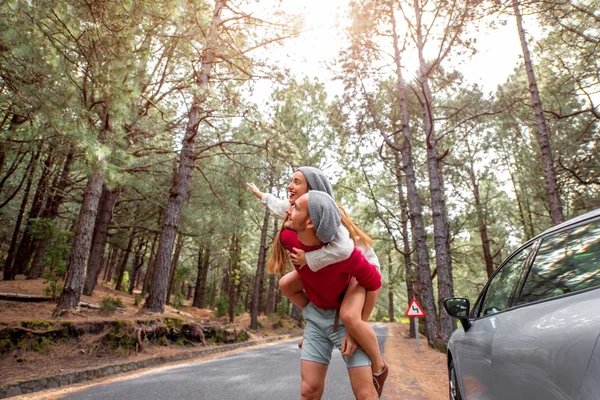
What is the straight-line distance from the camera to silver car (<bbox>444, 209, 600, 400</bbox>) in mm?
1271

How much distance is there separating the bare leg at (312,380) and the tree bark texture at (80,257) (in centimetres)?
810

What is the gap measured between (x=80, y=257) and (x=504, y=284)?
30.5 ft

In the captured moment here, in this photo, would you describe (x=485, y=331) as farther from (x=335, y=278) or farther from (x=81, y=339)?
(x=81, y=339)

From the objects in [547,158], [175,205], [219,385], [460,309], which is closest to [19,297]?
[175,205]

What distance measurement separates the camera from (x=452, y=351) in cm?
359

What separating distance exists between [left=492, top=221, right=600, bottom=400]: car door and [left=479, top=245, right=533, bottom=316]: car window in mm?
251

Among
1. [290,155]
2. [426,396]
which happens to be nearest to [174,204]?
[290,155]

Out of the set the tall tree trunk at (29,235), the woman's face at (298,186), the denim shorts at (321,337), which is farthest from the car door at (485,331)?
the tall tree trunk at (29,235)

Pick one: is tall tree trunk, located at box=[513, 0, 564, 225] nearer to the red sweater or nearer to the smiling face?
the red sweater

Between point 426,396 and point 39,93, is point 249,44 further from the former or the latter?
point 426,396


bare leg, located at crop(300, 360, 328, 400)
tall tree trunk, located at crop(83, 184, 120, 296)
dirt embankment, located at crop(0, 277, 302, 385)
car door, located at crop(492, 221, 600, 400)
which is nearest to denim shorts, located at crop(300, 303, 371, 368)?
bare leg, located at crop(300, 360, 328, 400)

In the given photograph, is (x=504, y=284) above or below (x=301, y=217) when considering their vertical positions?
below

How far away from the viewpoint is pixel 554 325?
1480mm

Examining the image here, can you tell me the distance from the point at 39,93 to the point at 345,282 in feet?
21.0
